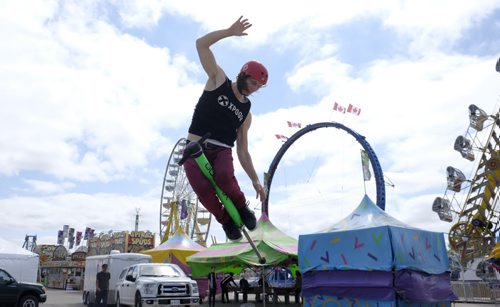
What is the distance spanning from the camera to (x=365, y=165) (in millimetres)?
23484

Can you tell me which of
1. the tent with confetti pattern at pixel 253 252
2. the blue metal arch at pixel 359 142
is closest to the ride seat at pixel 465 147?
the blue metal arch at pixel 359 142

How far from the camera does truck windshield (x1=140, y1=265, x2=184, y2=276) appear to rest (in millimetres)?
13469

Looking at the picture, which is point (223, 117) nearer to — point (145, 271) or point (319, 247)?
point (319, 247)

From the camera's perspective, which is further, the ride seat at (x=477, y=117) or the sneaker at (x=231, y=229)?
the ride seat at (x=477, y=117)

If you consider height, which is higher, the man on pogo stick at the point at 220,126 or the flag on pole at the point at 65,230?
the flag on pole at the point at 65,230

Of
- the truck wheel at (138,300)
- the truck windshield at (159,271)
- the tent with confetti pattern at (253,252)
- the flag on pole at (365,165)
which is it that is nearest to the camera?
the truck wheel at (138,300)

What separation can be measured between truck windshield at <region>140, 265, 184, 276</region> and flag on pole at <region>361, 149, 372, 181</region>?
12.5 metres

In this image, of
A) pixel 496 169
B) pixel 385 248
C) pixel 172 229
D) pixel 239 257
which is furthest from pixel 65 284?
pixel 385 248

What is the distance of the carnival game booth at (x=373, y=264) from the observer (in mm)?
9148

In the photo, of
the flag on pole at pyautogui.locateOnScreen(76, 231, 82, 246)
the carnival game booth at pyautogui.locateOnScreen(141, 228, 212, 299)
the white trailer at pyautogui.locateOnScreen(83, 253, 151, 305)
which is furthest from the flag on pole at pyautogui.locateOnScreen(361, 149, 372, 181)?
the flag on pole at pyautogui.locateOnScreen(76, 231, 82, 246)

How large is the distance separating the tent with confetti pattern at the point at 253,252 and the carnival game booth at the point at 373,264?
3.17 m

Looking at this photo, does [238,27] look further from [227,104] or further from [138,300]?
[138,300]

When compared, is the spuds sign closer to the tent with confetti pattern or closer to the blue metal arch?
the blue metal arch

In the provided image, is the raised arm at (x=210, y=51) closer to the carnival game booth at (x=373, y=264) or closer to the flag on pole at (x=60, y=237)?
the carnival game booth at (x=373, y=264)
